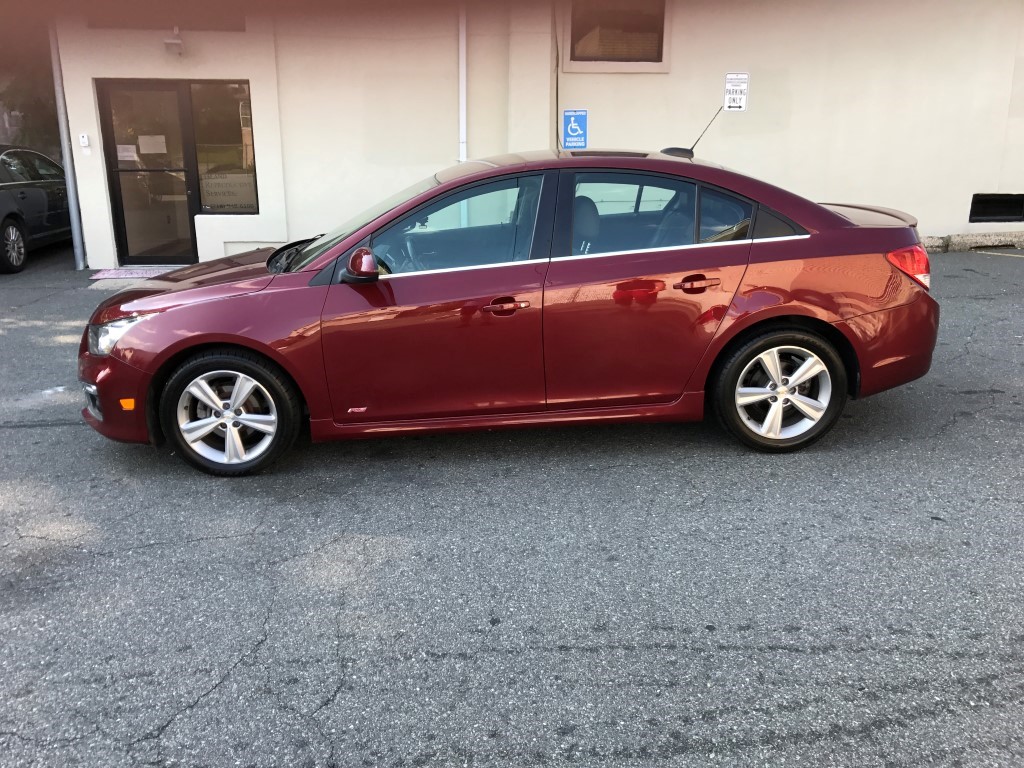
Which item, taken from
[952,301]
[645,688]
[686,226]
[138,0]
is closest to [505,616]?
[645,688]

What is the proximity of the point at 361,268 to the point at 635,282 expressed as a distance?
4.54ft

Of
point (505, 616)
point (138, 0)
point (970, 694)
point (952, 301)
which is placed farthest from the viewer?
point (138, 0)

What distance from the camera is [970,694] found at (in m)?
2.68

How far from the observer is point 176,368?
4.25m

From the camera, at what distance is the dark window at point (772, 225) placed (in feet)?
14.4

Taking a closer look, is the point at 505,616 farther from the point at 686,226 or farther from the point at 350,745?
the point at 686,226

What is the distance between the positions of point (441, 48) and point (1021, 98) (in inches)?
284

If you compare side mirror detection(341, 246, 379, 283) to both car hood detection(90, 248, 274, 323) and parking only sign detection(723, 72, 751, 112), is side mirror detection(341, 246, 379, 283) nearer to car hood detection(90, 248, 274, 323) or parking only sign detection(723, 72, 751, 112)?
car hood detection(90, 248, 274, 323)

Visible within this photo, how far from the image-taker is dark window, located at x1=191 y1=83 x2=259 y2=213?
9.98 metres

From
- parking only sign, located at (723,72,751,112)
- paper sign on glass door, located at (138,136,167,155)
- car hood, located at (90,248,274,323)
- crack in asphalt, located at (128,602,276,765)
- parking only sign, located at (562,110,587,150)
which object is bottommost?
crack in asphalt, located at (128,602,276,765)

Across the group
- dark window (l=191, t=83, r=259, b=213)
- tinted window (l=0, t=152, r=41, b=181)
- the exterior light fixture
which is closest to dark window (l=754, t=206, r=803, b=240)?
dark window (l=191, t=83, r=259, b=213)

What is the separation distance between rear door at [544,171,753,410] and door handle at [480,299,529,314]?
0.13 meters

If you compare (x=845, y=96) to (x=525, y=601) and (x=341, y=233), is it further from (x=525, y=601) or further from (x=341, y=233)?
(x=525, y=601)

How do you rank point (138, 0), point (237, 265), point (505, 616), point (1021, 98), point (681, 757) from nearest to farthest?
point (681, 757)
point (505, 616)
point (237, 265)
point (138, 0)
point (1021, 98)
